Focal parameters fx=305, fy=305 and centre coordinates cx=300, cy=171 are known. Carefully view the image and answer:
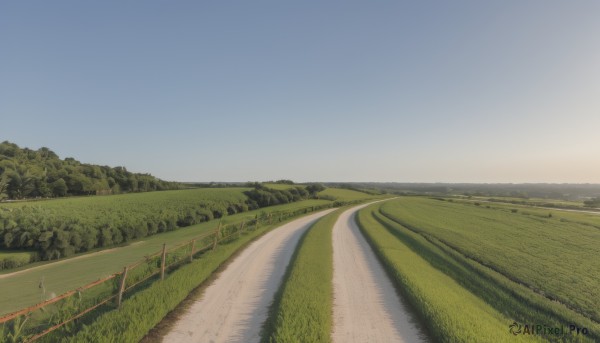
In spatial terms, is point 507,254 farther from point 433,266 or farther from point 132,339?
point 132,339

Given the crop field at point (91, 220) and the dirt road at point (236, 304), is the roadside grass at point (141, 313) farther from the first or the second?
A: the crop field at point (91, 220)

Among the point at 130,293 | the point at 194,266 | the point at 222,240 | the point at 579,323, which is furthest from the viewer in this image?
the point at 222,240

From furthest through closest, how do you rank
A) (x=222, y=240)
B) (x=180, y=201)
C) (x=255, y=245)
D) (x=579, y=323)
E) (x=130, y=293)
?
(x=180, y=201)
(x=222, y=240)
(x=255, y=245)
(x=130, y=293)
(x=579, y=323)

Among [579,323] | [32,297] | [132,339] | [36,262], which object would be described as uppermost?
[132,339]

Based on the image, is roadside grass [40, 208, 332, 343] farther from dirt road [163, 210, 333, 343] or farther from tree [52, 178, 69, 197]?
tree [52, 178, 69, 197]

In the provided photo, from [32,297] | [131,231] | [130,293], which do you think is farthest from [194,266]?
[131,231]

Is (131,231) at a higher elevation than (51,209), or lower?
lower

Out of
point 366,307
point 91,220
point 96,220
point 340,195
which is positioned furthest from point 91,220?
point 340,195
